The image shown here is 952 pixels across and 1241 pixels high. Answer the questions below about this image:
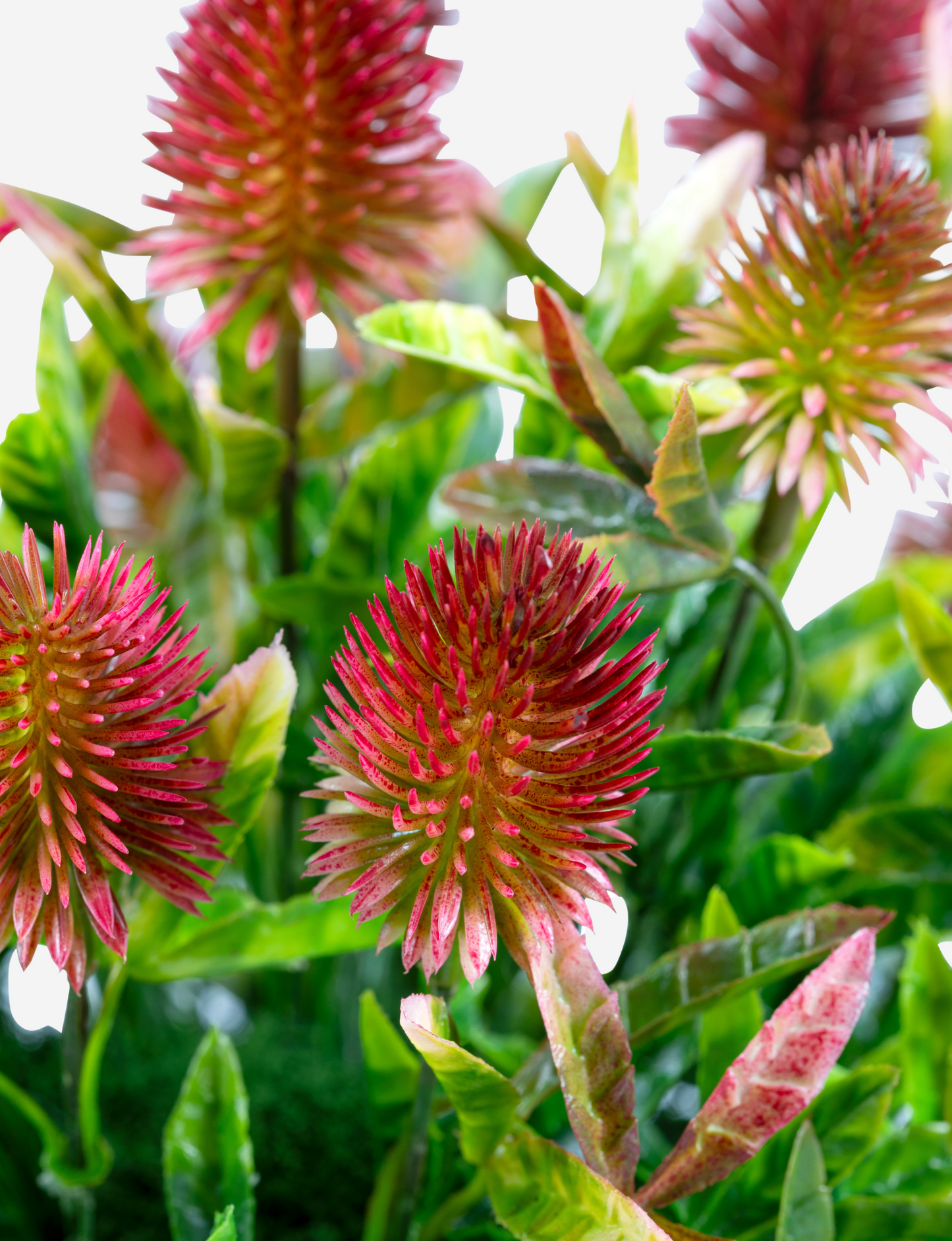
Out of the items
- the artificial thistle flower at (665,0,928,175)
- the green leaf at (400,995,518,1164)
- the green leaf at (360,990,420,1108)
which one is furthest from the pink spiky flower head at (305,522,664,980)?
the artificial thistle flower at (665,0,928,175)

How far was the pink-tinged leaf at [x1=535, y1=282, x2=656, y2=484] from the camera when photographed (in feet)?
1.14

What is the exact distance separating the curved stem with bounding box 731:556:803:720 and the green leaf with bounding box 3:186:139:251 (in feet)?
1.01

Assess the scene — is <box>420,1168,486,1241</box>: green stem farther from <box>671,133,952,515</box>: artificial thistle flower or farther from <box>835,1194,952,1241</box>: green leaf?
<box>671,133,952,515</box>: artificial thistle flower

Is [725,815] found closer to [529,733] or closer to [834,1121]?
[834,1121]

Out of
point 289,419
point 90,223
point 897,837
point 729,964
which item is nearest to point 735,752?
point 729,964

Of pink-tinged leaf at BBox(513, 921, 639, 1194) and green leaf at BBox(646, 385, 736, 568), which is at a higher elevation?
green leaf at BBox(646, 385, 736, 568)

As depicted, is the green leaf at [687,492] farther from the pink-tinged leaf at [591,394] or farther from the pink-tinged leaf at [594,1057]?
the pink-tinged leaf at [594,1057]

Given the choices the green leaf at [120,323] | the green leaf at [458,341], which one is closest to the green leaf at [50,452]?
the green leaf at [120,323]

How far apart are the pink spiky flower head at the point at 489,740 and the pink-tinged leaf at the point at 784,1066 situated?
0.07m

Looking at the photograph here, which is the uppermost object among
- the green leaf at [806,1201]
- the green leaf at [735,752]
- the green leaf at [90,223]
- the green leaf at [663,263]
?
the green leaf at [90,223]

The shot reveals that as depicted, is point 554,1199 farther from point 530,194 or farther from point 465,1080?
point 530,194

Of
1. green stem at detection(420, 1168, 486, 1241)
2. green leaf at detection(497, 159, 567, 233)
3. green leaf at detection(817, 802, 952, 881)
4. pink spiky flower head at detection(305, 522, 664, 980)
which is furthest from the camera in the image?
→ green leaf at detection(497, 159, 567, 233)

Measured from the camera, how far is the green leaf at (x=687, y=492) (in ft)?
1.01

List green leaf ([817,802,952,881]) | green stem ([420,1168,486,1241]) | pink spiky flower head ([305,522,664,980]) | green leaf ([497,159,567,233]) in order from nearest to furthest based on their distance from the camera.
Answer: pink spiky flower head ([305,522,664,980]), green stem ([420,1168,486,1241]), green leaf ([817,802,952,881]), green leaf ([497,159,567,233])
